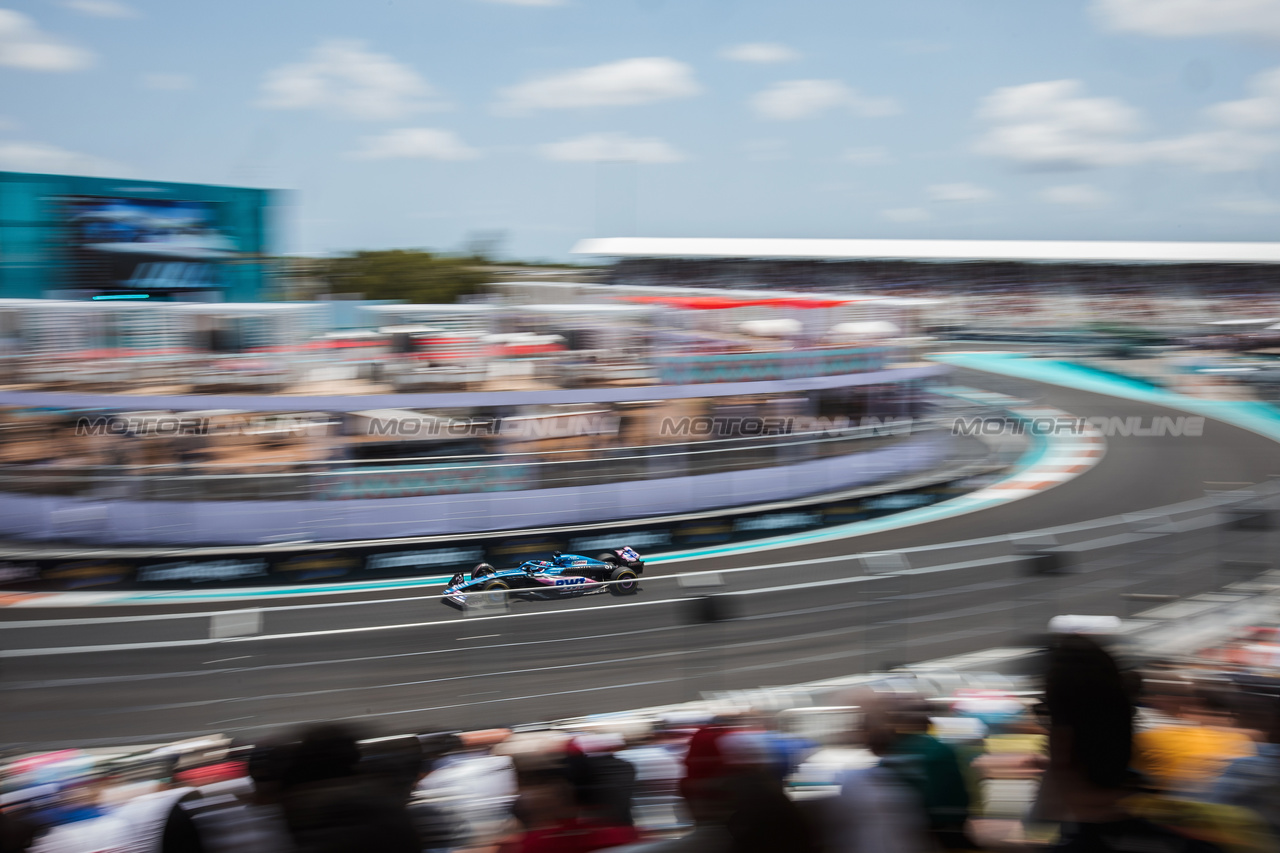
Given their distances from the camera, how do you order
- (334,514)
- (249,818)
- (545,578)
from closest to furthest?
(249,818), (545,578), (334,514)

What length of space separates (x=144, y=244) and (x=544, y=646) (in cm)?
1323

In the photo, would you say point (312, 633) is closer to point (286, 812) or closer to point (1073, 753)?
point (286, 812)

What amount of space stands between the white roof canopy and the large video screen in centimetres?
3221

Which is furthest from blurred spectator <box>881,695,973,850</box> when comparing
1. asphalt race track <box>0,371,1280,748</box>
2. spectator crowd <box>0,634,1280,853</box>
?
asphalt race track <box>0,371,1280,748</box>

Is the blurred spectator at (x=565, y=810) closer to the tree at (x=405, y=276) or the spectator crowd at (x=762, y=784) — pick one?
the spectator crowd at (x=762, y=784)

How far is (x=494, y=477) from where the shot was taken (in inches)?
479

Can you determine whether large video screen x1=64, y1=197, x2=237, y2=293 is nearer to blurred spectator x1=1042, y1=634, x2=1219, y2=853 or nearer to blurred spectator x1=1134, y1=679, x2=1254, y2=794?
blurred spectator x1=1134, y1=679, x2=1254, y2=794

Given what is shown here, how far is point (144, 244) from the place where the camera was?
49.8 feet

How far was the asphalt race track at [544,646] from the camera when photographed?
465cm

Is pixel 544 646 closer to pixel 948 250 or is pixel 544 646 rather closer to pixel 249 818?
pixel 249 818

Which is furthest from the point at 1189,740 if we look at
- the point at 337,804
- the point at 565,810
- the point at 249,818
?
the point at 249,818

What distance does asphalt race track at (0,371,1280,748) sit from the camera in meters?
4.65

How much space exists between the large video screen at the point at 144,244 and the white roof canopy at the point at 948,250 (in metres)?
32.2

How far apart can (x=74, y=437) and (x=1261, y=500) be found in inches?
512
